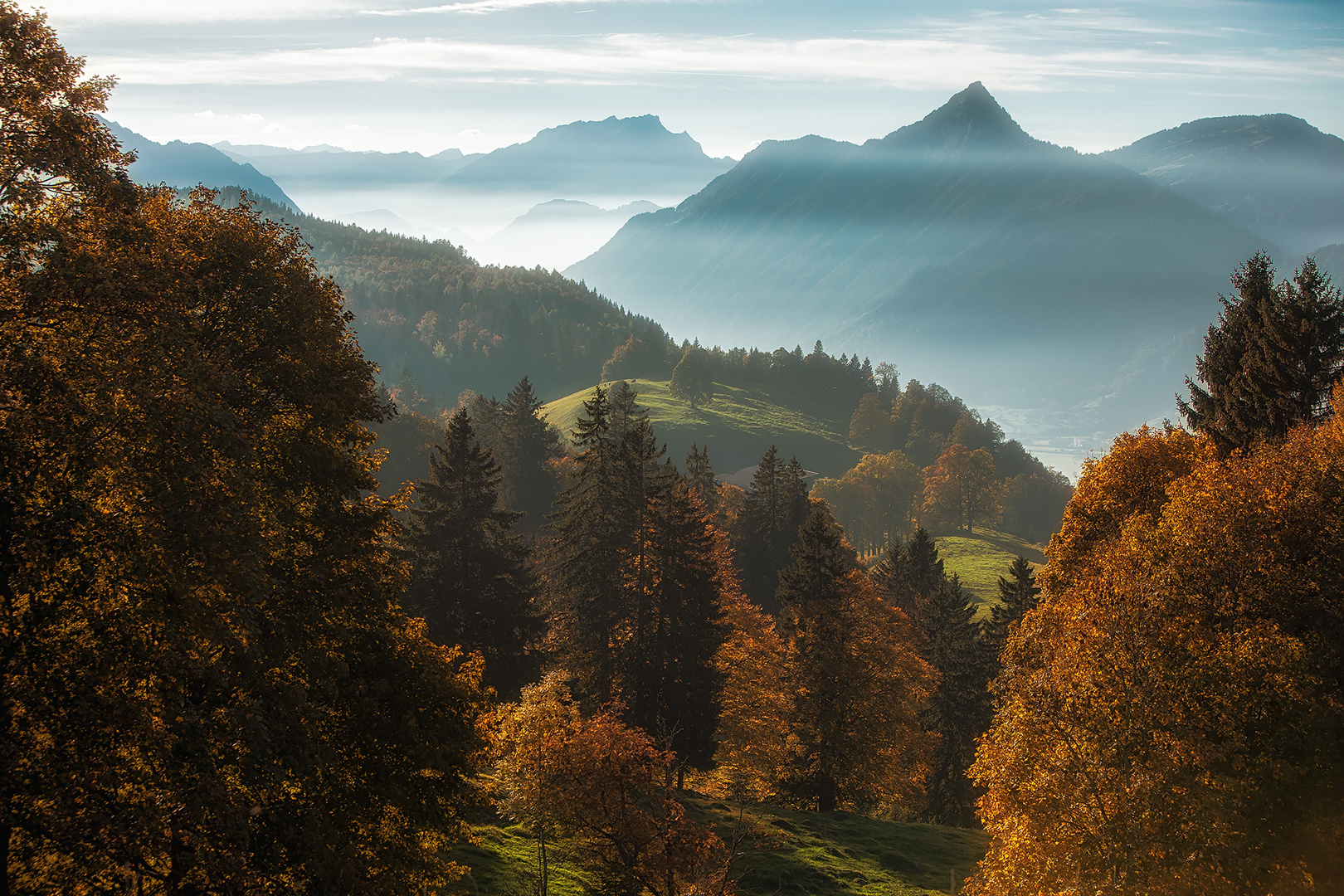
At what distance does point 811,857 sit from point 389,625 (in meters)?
23.9

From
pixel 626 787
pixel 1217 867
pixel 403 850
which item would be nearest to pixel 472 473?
pixel 626 787

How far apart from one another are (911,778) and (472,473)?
34144 mm

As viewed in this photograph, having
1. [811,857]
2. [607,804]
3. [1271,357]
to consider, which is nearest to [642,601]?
[811,857]

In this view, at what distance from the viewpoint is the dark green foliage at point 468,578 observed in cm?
3784

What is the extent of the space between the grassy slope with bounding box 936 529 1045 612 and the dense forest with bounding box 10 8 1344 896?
7090 cm

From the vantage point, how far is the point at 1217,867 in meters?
18.4

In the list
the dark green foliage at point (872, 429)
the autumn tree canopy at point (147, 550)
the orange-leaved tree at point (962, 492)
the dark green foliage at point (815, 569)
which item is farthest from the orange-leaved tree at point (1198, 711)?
the dark green foliage at point (872, 429)

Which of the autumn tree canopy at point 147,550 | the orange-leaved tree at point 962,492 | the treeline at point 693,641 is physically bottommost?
the treeline at point 693,641

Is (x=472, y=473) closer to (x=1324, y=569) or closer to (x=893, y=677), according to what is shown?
(x=893, y=677)

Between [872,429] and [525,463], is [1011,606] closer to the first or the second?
[525,463]

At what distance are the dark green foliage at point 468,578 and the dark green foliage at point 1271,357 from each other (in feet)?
104

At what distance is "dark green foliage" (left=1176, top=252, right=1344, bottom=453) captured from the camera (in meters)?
28.4

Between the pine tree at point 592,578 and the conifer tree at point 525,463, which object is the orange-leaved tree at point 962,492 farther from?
the pine tree at point 592,578

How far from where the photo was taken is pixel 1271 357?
94.6ft
